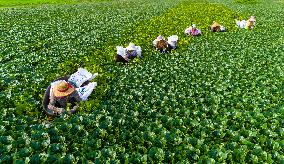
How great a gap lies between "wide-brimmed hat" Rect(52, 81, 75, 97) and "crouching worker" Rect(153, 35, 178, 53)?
7.77 meters

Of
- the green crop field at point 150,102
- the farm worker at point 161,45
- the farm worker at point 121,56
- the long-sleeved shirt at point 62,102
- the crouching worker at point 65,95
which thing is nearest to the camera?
the green crop field at point 150,102

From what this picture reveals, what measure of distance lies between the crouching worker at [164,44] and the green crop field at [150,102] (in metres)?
0.51

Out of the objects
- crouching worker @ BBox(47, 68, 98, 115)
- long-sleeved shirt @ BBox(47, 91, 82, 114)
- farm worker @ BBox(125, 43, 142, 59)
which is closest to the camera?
long-sleeved shirt @ BBox(47, 91, 82, 114)

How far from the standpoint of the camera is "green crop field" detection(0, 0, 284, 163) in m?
8.34

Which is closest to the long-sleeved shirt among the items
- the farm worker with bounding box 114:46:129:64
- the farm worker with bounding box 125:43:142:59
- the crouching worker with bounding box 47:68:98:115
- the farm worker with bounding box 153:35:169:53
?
the crouching worker with bounding box 47:68:98:115

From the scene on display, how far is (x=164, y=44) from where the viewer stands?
58.9 feet

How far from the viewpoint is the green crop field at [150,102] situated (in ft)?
27.3

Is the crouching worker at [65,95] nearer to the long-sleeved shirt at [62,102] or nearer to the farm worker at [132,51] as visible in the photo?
the long-sleeved shirt at [62,102]

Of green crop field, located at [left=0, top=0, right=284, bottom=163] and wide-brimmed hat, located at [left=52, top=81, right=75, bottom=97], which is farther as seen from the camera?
wide-brimmed hat, located at [left=52, top=81, right=75, bottom=97]

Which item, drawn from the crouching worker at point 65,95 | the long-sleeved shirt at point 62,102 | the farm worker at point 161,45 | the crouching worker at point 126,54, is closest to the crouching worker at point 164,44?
→ the farm worker at point 161,45

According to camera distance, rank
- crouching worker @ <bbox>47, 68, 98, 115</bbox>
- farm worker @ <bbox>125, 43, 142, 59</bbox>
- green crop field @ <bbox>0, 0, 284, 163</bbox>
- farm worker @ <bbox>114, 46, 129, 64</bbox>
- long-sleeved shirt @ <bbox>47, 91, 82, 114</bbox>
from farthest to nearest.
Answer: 1. farm worker @ <bbox>125, 43, 142, 59</bbox>
2. farm worker @ <bbox>114, 46, 129, 64</bbox>
3. crouching worker @ <bbox>47, 68, 98, 115</bbox>
4. long-sleeved shirt @ <bbox>47, 91, 82, 114</bbox>
5. green crop field @ <bbox>0, 0, 284, 163</bbox>

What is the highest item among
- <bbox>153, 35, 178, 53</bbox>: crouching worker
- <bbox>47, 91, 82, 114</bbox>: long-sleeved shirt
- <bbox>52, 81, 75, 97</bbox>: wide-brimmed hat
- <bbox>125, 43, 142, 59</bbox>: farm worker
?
<bbox>52, 81, 75, 97</bbox>: wide-brimmed hat

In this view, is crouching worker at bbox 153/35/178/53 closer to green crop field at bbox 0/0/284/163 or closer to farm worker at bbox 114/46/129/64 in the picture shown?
green crop field at bbox 0/0/284/163

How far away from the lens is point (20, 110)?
409 inches
